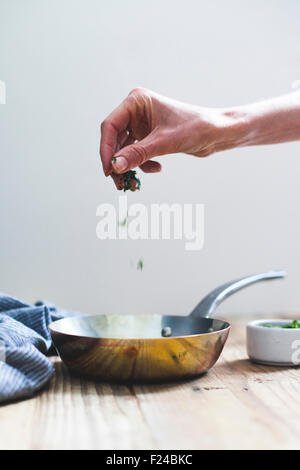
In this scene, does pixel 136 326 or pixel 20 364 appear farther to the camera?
pixel 136 326

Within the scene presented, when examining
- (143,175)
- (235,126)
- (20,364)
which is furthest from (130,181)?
(143,175)

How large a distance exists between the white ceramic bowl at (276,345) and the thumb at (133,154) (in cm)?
34

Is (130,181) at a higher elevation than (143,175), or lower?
lower

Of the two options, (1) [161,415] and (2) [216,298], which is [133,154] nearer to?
(2) [216,298]

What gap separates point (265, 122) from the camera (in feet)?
3.26

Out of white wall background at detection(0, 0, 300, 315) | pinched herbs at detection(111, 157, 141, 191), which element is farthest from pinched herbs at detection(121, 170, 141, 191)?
white wall background at detection(0, 0, 300, 315)

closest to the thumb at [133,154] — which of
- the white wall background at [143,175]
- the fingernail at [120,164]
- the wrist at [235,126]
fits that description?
the fingernail at [120,164]

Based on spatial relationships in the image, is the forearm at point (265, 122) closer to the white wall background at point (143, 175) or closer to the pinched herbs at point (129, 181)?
the pinched herbs at point (129, 181)

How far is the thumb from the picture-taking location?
82cm

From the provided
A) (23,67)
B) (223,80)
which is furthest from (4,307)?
(223,80)

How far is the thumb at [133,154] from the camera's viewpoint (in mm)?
819

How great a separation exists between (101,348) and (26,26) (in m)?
1.25

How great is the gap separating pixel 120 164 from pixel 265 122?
34 centimetres

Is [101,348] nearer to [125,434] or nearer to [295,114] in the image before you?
[125,434]
